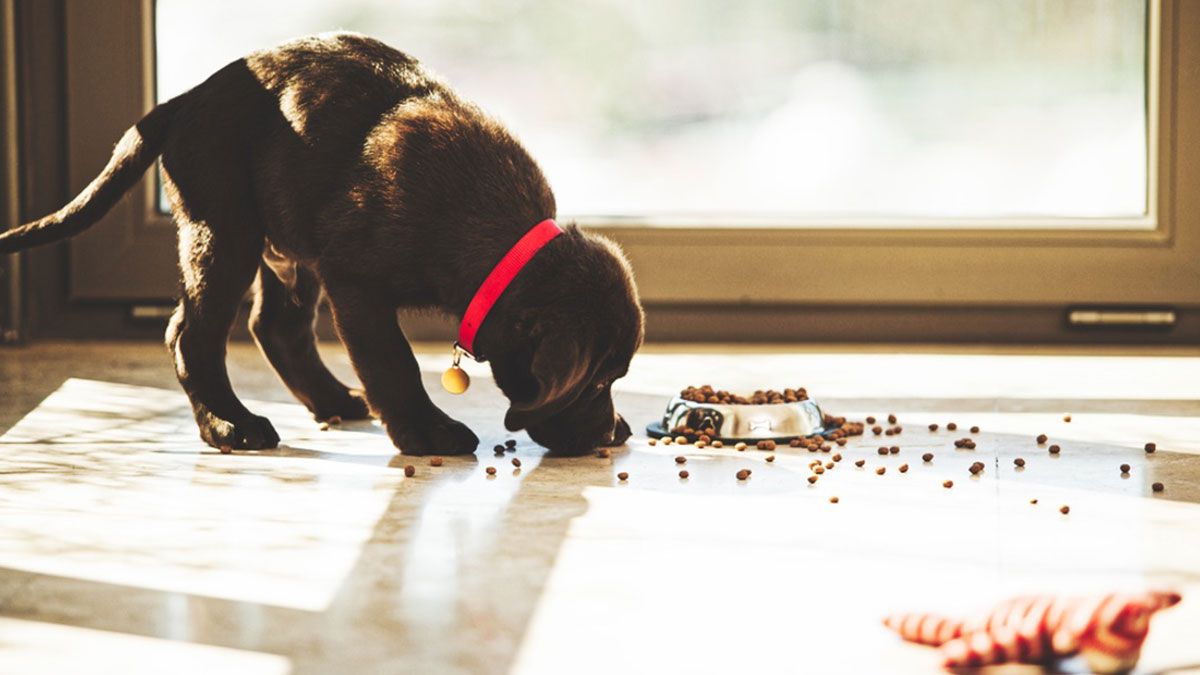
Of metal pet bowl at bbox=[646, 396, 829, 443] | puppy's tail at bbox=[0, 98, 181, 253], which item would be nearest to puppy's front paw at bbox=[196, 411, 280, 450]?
puppy's tail at bbox=[0, 98, 181, 253]

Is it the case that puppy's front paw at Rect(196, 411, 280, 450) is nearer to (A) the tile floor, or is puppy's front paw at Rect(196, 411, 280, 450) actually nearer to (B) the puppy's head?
(A) the tile floor

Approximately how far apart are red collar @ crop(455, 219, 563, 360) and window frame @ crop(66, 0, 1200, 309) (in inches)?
64.6

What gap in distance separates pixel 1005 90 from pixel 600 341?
6.89 feet

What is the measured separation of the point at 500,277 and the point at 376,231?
9.1 inches

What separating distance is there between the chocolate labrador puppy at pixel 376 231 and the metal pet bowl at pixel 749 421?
0.13m

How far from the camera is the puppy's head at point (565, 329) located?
2.46 metres

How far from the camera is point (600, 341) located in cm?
250

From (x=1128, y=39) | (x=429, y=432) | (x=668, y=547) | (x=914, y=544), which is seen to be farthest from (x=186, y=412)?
(x=1128, y=39)

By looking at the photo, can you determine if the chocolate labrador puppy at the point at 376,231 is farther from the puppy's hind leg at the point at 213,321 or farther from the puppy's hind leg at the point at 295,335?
the puppy's hind leg at the point at 295,335

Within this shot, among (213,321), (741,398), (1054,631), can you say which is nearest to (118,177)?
(213,321)

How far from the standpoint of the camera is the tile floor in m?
1.58

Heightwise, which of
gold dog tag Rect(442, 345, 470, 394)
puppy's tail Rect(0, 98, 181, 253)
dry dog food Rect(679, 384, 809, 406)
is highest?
puppy's tail Rect(0, 98, 181, 253)

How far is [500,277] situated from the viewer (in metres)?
2.51

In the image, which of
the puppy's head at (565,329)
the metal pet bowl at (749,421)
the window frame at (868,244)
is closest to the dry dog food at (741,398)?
the metal pet bowl at (749,421)
